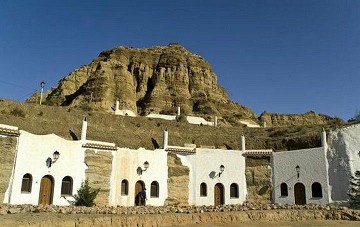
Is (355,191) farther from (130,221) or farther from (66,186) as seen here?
(66,186)

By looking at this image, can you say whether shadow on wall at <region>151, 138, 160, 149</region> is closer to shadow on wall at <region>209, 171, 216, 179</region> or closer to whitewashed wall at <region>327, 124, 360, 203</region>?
shadow on wall at <region>209, 171, 216, 179</region>

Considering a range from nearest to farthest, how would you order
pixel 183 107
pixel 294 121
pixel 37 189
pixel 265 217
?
pixel 265 217
pixel 37 189
pixel 183 107
pixel 294 121

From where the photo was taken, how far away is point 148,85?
72250 millimetres

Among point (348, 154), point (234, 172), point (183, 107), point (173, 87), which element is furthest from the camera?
point (173, 87)

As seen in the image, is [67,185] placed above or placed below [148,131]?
below

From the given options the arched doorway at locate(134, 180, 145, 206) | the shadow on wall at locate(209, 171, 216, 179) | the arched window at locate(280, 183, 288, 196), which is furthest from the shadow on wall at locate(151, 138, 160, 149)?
the arched window at locate(280, 183, 288, 196)

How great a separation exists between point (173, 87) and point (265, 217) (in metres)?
53.1

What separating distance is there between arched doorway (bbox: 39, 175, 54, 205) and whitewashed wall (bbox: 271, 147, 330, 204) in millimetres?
15930

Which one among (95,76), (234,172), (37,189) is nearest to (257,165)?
(234,172)

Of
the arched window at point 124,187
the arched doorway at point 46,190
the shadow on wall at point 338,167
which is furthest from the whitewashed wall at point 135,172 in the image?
the shadow on wall at point 338,167

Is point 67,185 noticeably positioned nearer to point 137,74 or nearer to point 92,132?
point 92,132

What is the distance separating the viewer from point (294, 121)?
246 feet

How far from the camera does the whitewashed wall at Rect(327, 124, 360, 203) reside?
23.5 metres

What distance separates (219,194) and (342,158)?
9083 millimetres
